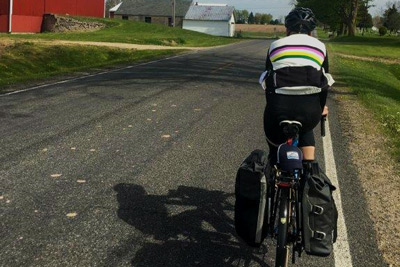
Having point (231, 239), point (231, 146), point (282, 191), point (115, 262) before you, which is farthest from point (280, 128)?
point (231, 146)

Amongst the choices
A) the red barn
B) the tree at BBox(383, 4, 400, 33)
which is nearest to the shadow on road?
the red barn

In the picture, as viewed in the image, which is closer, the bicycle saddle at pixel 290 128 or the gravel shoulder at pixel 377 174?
the bicycle saddle at pixel 290 128

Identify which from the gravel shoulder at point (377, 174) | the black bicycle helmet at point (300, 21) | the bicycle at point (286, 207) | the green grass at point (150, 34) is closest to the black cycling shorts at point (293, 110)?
the bicycle at point (286, 207)

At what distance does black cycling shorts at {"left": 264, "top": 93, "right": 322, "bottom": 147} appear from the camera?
364cm

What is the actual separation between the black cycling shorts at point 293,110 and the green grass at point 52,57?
728 inches

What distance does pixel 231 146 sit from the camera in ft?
25.0


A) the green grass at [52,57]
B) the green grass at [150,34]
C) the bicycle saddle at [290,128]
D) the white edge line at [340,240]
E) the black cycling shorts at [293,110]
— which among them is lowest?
the white edge line at [340,240]

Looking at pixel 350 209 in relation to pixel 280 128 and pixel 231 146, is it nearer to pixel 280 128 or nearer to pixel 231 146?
pixel 280 128

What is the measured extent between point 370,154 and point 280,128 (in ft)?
14.9

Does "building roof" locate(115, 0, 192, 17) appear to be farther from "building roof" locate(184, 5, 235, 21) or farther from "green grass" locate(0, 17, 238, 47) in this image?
"green grass" locate(0, 17, 238, 47)

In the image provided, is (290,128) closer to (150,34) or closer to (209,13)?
(150,34)

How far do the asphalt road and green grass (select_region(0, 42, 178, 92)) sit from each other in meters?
12.4

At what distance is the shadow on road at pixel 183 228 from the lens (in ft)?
13.1

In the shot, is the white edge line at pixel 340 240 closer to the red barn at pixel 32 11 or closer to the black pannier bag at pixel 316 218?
the black pannier bag at pixel 316 218
